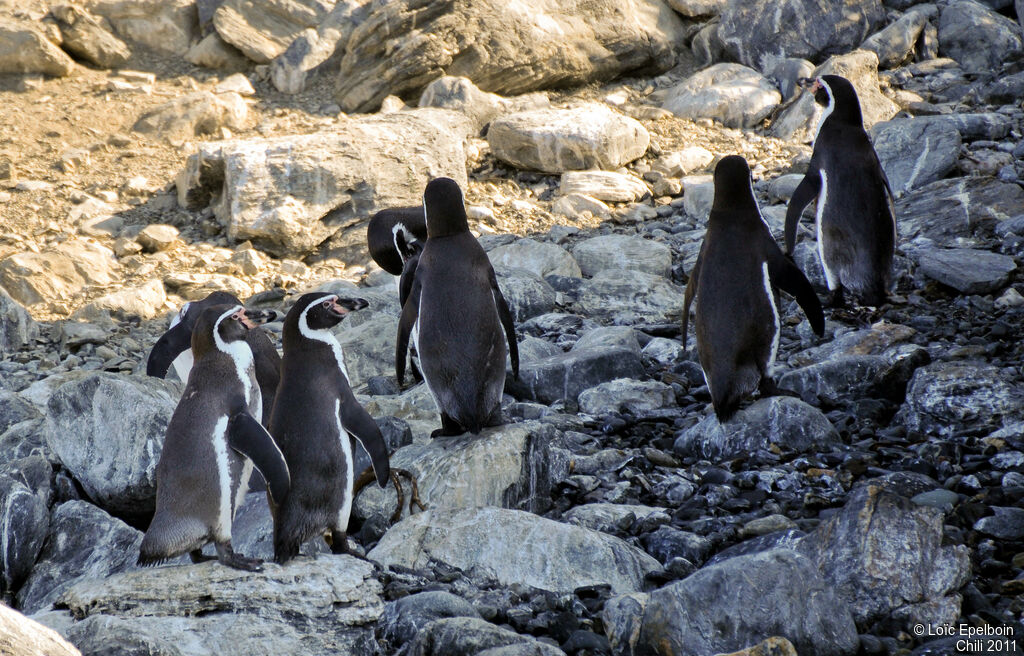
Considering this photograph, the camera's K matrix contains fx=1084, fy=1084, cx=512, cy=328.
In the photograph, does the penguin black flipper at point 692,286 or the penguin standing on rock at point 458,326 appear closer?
the penguin standing on rock at point 458,326

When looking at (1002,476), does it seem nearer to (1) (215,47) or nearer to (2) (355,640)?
(2) (355,640)

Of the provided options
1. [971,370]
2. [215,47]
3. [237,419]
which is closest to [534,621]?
[237,419]

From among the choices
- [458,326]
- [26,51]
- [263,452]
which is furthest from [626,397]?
[26,51]

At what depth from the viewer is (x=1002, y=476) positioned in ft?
14.1

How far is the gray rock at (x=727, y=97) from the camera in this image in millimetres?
10844

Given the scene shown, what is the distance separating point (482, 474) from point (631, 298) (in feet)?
11.1

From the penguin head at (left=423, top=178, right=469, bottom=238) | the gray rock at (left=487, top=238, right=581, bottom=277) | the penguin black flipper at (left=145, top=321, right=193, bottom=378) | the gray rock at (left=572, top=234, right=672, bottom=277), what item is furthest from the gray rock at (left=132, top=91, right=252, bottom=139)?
the penguin head at (left=423, top=178, right=469, bottom=238)

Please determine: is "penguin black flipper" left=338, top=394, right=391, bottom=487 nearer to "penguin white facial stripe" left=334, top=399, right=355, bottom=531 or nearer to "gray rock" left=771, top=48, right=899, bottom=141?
"penguin white facial stripe" left=334, top=399, right=355, bottom=531

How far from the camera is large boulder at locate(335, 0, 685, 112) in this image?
1123 cm

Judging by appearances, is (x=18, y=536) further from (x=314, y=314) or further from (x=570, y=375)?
(x=570, y=375)

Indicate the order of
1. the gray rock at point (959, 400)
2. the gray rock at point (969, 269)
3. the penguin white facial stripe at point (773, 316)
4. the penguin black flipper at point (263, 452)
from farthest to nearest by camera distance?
1. the gray rock at point (969, 269)
2. the penguin white facial stripe at point (773, 316)
3. the gray rock at point (959, 400)
4. the penguin black flipper at point (263, 452)

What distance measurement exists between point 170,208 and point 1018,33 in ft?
28.6

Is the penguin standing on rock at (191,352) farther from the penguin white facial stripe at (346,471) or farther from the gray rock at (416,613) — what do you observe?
the gray rock at (416,613)

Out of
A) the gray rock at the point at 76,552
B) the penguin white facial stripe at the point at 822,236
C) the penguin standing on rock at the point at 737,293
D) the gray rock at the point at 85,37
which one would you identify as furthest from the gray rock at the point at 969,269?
the gray rock at the point at 85,37
